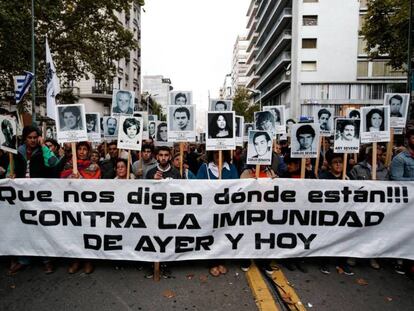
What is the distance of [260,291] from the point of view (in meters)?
3.72

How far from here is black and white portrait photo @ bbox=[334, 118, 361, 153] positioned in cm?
507

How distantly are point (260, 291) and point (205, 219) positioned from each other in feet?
3.36

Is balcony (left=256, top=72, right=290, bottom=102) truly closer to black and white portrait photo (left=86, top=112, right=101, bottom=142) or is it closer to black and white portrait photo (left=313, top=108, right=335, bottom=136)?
black and white portrait photo (left=313, top=108, right=335, bottom=136)

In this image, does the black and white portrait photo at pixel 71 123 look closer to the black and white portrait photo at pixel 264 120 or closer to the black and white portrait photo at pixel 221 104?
the black and white portrait photo at pixel 264 120

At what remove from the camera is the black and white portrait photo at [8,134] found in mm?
4539

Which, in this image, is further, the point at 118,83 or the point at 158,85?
the point at 158,85

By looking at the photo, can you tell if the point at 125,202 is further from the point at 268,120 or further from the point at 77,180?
the point at 268,120

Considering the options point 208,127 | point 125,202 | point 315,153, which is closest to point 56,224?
point 125,202

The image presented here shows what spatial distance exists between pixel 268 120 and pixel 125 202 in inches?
145

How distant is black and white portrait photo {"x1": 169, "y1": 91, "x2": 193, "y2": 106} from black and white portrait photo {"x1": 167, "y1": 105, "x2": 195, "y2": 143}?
2.62 metres

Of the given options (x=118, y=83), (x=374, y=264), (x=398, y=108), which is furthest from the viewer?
(x=118, y=83)

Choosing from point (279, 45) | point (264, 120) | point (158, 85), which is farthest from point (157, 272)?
point (158, 85)

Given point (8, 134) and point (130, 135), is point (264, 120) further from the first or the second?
point (8, 134)

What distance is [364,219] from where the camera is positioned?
14.1ft
